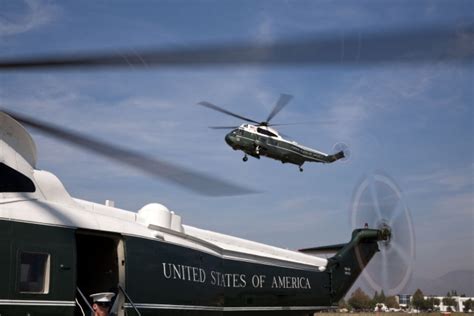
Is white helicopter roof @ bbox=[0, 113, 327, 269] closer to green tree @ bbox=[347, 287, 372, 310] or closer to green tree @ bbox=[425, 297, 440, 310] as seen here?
green tree @ bbox=[347, 287, 372, 310]

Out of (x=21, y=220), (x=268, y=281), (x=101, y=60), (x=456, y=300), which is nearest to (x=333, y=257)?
(x=268, y=281)

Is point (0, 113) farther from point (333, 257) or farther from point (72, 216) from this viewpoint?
point (333, 257)

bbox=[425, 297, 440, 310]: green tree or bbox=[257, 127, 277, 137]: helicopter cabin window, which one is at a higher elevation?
bbox=[257, 127, 277, 137]: helicopter cabin window

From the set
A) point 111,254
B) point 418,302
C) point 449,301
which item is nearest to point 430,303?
point 418,302

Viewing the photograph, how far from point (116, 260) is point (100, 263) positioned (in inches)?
10.9

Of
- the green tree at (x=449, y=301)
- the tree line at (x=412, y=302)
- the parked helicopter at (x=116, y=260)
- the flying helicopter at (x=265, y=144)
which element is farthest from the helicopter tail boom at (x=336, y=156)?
the green tree at (x=449, y=301)

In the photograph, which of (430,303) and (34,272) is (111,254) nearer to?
(34,272)

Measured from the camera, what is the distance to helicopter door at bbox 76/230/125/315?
8836mm

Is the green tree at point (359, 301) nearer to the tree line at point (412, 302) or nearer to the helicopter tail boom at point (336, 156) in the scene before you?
the tree line at point (412, 302)

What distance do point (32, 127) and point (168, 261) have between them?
430 cm

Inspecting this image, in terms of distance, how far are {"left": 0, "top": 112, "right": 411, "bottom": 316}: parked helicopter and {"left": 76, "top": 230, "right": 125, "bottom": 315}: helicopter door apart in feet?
0.05

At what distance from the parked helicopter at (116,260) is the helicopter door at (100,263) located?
0.6 inches

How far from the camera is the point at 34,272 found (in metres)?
7.52

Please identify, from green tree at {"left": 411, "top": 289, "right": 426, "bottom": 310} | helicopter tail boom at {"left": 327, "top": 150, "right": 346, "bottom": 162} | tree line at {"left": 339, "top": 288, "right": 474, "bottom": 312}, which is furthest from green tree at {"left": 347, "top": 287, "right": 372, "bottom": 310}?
helicopter tail boom at {"left": 327, "top": 150, "right": 346, "bottom": 162}
